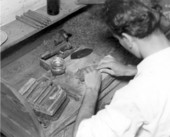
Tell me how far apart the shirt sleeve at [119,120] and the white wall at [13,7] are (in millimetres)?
1012

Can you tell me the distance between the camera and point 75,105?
1.30 metres

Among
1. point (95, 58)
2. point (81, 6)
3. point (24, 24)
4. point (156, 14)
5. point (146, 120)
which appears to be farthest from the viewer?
point (81, 6)

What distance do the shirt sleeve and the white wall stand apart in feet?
3.32

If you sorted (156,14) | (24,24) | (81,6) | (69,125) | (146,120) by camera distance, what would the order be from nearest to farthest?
(146,120) → (156,14) → (69,125) → (24,24) → (81,6)

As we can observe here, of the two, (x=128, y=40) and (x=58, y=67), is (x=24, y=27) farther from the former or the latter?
(x=128, y=40)

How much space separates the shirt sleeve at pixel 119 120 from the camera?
97 centimetres

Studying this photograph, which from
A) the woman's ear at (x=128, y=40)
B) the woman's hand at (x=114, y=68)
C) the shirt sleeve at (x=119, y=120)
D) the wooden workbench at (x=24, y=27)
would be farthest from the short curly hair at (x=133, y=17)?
the wooden workbench at (x=24, y=27)

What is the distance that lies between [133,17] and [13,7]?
0.94 meters

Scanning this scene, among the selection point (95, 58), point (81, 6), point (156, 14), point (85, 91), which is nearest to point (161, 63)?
point (156, 14)

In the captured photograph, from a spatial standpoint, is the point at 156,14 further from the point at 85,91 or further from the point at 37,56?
the point at 37,56

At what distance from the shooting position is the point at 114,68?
1.45m

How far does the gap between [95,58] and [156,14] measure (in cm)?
51

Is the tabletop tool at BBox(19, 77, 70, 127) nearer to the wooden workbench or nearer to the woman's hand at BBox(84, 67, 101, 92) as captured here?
the woman's hand at BBox(84, 67, 101, 92)

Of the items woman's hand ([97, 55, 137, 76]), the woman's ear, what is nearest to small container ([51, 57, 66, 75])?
woman's hand ([97, 55, 137, 76])
